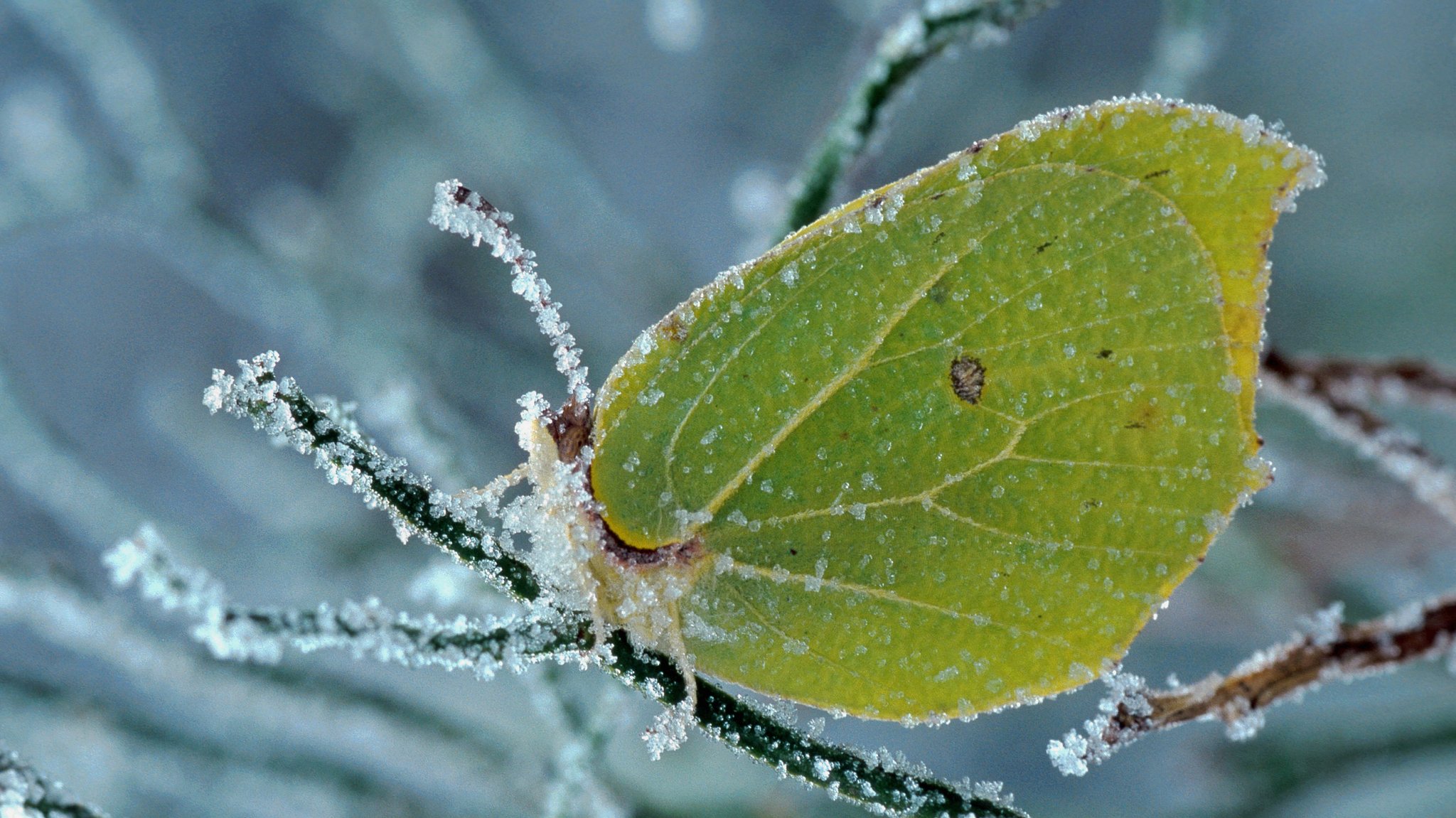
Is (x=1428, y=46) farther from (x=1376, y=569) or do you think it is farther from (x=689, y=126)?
(x=689, y=126)

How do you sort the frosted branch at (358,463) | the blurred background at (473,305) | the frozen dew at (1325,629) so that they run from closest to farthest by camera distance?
the frosted branch at (358,463), the frozen dew at (1325,629), the blurred background at (473,305)

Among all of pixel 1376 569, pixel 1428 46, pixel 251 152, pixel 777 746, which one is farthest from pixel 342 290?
pixel 1428 46

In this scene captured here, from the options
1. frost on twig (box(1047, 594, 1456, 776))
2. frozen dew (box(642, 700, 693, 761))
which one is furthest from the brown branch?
frozen dew (box(642, 700, 693, 761))

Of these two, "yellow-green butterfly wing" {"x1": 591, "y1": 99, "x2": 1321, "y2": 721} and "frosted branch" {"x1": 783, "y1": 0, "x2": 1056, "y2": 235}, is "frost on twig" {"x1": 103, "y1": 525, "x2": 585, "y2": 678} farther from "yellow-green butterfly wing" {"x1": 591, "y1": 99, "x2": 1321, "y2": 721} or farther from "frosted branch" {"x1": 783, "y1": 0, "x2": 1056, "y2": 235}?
"frosted branch" {"x1": 783, "y1": 0, "x2": 1056, "y2": 235}

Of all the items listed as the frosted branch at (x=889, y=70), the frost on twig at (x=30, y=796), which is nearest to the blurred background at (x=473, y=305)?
the frosted branch at (x=889, y=70)

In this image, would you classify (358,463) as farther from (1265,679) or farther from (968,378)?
(1265,679)

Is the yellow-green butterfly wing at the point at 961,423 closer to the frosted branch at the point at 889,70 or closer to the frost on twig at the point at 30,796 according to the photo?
the frosted branch at the point at 889,70

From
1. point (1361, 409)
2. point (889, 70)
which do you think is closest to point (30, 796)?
point (889, 70)
